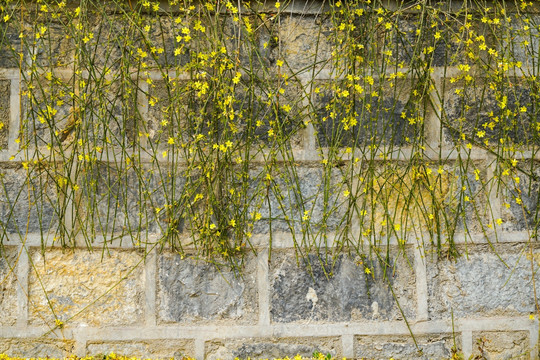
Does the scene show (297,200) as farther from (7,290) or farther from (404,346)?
(7,290)

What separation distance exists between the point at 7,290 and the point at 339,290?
109 cm

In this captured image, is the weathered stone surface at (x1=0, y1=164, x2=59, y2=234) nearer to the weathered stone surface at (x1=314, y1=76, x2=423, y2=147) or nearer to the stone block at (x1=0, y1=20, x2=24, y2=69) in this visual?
the stone block at (x1=0, y1=20, x2=24, y2=69)

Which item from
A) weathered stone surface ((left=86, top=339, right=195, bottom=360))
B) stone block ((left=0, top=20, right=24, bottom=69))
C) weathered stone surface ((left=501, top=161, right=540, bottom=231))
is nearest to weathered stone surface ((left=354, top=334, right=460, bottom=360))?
weathered stone surface ((left=501, top=161, right=540, bottom=231))

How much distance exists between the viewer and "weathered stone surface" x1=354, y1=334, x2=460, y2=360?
195 centimetres

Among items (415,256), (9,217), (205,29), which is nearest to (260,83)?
(205,29)

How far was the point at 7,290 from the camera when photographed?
6.32 ft

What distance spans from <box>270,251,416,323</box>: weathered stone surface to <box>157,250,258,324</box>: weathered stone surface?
0.09 meters

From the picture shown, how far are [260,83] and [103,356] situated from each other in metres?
1.03

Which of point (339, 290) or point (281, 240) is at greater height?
point (281, 240)

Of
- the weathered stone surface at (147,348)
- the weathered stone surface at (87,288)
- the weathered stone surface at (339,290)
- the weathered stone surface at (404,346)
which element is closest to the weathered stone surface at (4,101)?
the weathered stone surface at (87,288)

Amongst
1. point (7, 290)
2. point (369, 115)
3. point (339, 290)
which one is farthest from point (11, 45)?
point (339, 290)

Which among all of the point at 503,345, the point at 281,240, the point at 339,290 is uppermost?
the point at 281,240

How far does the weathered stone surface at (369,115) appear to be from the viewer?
6.33 ft

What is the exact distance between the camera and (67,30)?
1.95 m
